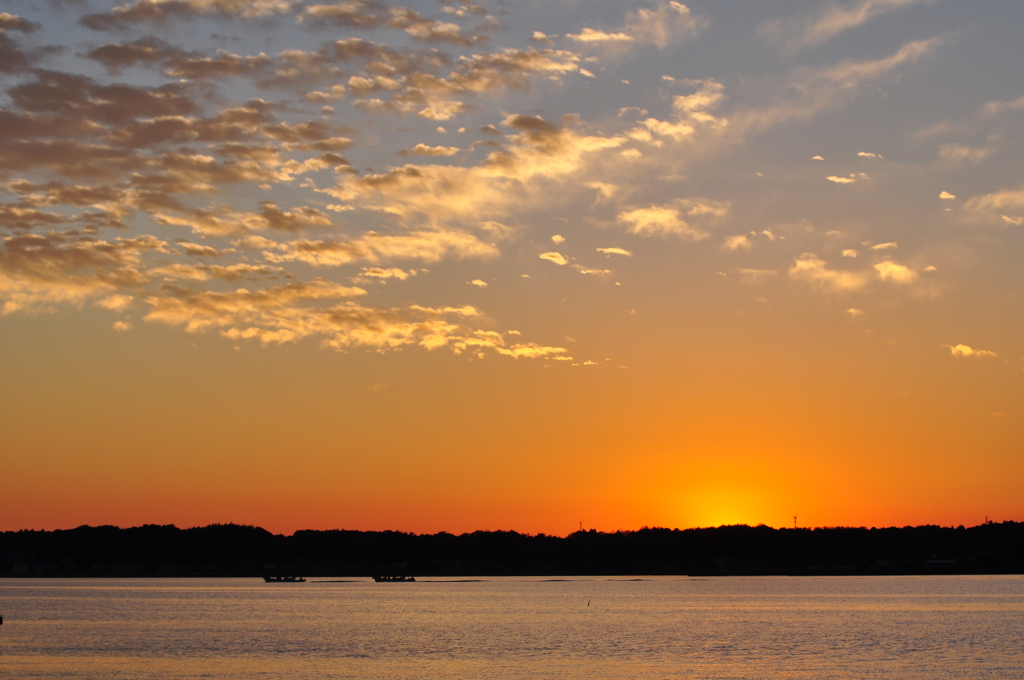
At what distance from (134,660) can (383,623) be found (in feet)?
218

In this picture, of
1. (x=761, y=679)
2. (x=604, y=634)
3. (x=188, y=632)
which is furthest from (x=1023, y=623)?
(x=188, y=632)

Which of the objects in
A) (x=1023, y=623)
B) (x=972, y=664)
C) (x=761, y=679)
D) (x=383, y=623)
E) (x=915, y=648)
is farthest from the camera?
(x=383, y=623)

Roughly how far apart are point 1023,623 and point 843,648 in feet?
181

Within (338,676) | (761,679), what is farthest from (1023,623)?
(338,676)

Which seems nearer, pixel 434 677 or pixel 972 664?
pixel 434 677

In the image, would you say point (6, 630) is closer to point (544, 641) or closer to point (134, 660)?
point (134, 660)

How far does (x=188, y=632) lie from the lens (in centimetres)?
14638

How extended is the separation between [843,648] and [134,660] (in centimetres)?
7601

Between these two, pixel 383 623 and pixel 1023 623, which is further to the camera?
pixel 383 623

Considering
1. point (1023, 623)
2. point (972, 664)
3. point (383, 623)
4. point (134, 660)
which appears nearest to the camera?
point (972, 664)

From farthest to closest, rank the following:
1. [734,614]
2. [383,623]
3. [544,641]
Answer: [734,614] < [383,623] < [544,641]

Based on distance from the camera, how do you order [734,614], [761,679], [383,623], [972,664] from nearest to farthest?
[761,679] < [972,664] < [383,623] < [734,614]

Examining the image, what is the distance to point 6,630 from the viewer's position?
14512 centimetres

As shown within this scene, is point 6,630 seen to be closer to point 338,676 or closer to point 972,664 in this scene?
point 338,676
